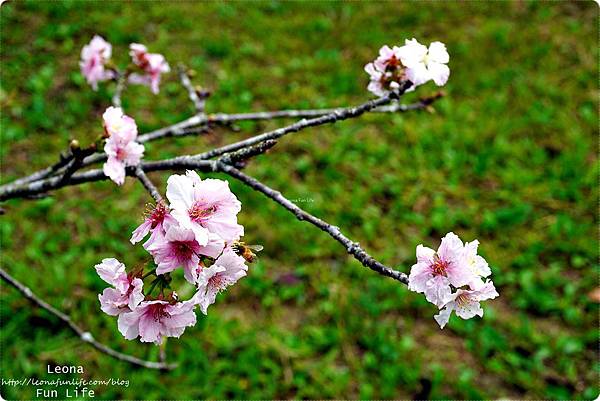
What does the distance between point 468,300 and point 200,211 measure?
45 cm

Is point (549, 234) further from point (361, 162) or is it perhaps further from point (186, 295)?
point (186, 295)

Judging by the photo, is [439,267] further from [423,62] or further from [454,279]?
[423,62]

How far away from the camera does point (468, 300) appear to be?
3.11 feet

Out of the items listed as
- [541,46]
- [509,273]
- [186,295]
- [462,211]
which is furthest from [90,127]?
[541,46]

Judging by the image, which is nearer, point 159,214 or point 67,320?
point 159,214

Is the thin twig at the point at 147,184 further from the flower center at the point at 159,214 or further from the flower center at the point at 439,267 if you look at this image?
the flower center at the point at 439,267

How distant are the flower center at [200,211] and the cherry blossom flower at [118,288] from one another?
0.52 ft

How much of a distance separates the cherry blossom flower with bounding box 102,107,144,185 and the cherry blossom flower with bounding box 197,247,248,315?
288mm

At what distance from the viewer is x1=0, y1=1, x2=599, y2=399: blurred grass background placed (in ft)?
7.79

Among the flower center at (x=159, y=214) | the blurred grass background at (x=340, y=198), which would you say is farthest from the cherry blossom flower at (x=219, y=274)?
the blurred grass background at (x=340, y=198)

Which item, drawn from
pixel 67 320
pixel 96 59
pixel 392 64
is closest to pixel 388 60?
pixel 392 64

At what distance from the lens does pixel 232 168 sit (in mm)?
1063

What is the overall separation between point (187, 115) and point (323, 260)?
1299 mm

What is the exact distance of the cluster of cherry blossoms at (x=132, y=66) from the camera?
5.51 feet
